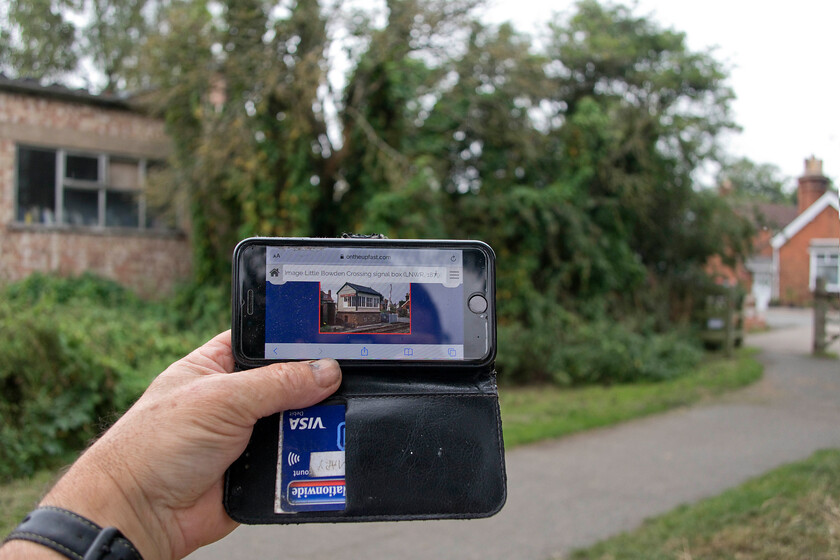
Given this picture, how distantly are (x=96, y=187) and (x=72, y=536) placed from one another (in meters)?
12.0

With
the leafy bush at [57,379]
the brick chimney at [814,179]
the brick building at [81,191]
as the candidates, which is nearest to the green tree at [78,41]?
the brick building at [81,191]

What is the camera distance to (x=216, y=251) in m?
11.1

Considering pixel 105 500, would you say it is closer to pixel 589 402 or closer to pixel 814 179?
pixel 814 179

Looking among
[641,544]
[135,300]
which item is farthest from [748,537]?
[135,300]

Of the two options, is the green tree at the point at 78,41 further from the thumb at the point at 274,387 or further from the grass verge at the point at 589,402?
the thumb at the point at 274,387

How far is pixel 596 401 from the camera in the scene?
8.51m

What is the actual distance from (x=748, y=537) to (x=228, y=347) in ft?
10.3

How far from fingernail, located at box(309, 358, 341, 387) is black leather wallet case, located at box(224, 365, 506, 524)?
57 mm

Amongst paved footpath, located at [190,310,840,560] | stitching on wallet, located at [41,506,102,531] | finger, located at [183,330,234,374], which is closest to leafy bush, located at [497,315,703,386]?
paved footpath, located at [190,310,840,560]

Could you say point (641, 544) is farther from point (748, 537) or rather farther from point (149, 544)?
point (149, 544)

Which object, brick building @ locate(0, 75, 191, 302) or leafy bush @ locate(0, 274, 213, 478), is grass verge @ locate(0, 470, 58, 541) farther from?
brick building @ locate(0, 75, 191, 302)

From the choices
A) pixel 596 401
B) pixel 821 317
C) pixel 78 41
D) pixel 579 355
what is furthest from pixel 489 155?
pixel 78 41

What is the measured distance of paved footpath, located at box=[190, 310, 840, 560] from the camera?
13.7 ft

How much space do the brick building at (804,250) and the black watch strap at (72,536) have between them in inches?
89.6
